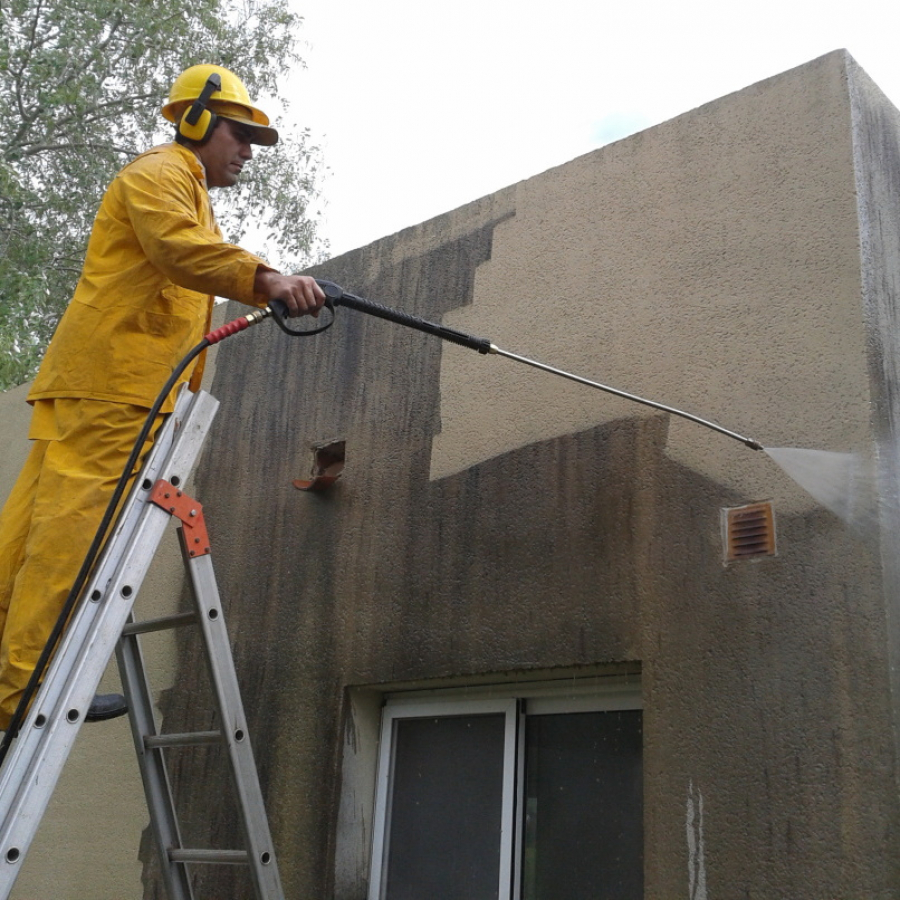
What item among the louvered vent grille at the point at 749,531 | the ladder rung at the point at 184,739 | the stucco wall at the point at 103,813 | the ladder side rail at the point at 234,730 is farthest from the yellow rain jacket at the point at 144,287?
the stucco wall at the point at 103,813

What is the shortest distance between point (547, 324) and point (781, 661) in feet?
5.17

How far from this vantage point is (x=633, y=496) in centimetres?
349

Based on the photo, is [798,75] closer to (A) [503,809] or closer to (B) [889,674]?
(B) [889,674]

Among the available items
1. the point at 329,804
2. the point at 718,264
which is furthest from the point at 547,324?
the point at 329,804

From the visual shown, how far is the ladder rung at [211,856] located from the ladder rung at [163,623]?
65 cm

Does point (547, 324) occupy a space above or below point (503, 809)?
above

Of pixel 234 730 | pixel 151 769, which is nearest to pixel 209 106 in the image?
pixel 234 730

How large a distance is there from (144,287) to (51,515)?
753 mm

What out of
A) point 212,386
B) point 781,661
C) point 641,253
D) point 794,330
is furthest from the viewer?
point 212,386

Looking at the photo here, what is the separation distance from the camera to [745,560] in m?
3.13

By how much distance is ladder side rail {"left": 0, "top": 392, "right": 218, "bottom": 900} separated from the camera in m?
2.36

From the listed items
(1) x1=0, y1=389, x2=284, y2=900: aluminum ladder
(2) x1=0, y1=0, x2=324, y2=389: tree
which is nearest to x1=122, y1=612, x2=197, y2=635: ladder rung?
(1) x1=0, y1=389, x2=284, y2=900: aluminum ladder

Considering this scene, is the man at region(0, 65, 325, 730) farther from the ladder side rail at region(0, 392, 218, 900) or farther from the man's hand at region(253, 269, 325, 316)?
the ladder side rail at region(0, 392, 218, 900)

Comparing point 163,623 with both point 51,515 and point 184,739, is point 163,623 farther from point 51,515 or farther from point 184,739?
point 51,515
